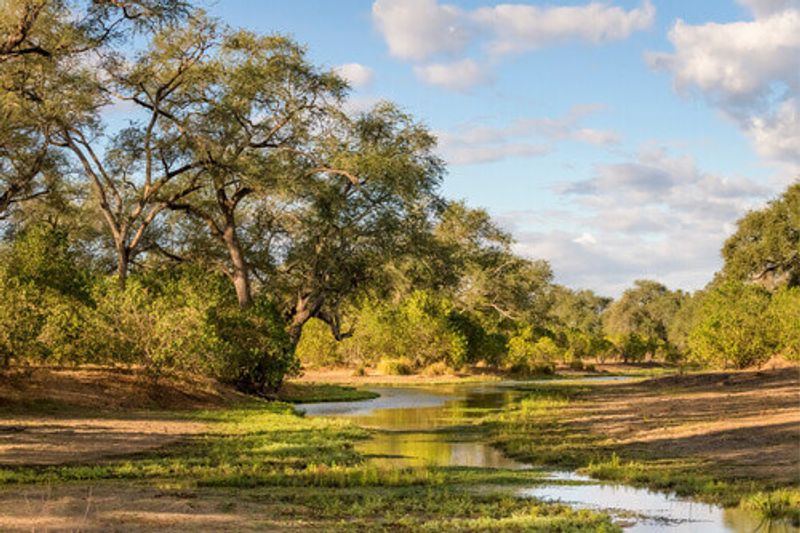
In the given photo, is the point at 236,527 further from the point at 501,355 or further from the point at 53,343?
the point at 501,355

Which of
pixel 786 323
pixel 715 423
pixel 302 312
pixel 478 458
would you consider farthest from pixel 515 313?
pixel 478 458

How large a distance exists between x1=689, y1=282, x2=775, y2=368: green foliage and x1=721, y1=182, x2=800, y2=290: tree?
12809mm

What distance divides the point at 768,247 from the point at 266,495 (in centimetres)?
7138

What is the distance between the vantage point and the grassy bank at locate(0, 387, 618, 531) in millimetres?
12594

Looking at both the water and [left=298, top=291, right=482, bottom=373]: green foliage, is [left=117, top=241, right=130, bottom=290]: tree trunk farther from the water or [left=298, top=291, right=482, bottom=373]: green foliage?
[left=298, top=291, right=482, bottom=373]: green foliage

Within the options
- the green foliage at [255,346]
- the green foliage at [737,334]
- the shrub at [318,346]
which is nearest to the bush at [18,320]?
the green foliage at [255,346]

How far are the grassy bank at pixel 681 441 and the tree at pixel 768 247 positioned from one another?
122 feet

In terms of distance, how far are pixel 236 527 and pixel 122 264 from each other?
29688 mm

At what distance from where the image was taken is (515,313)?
79688 mm

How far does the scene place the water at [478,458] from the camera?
1417 centimetres

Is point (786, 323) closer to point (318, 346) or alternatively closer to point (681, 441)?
point (681, 441)

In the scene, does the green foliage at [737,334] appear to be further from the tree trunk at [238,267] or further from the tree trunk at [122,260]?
the tree trunk at [122,260]

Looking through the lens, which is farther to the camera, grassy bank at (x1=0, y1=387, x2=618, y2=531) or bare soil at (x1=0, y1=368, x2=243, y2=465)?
bare soil at (x1=0, y1=368, x2=243, y2=465)

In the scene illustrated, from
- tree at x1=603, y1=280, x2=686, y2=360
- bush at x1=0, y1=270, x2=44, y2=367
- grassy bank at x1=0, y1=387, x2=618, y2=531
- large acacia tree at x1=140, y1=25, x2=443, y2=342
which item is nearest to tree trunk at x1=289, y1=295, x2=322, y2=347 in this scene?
large acacia tree at x1=140, y1=25, x2=443, y2=342
